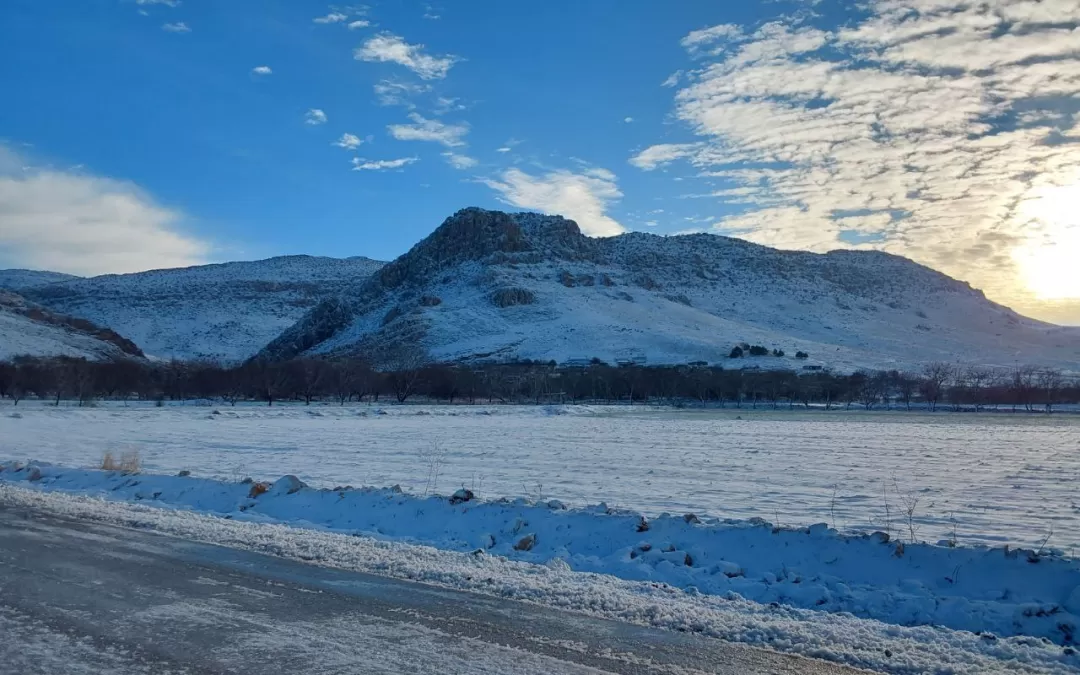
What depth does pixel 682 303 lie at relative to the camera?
197875mm

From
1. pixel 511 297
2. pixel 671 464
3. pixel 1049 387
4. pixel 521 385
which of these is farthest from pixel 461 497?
pixel 511 297

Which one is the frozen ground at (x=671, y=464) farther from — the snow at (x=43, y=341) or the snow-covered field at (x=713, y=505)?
the snow at (x=43, y=341)

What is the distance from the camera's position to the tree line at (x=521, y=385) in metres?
79.6

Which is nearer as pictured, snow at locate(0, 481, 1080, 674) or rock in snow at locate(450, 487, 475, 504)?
snow at locate(0, 481, 1080, 674)

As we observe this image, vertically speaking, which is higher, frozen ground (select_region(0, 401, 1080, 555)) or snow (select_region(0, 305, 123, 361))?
snow (select_region(0, 305, 123, 361))

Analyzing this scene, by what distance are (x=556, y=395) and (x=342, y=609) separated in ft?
310

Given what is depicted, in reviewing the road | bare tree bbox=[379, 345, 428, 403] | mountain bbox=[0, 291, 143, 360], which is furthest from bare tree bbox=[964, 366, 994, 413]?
mountain bbox=[0, 291, 143, 360]

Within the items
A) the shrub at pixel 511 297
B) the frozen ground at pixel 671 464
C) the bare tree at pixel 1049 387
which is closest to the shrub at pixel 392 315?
the shrub at pixel 511 297

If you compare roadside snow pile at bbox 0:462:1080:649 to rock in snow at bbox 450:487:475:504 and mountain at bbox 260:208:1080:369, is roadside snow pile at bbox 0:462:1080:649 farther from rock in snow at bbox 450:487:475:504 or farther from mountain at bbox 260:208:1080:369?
mountain at bbox 260:208:1080:369

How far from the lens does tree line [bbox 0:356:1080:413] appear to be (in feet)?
261

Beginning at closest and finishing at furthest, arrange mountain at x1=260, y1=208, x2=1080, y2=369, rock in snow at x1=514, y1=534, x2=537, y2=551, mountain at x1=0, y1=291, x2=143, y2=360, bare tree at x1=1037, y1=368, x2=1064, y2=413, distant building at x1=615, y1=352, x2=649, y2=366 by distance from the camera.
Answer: rock in snow at x1=514, y1=534, x2=537, y2=551 < bare tree at x1=1037, y1=368, x2=1064, y2=413 < mountain at x1=0, y1=291, x2=143, y2=360 < distant building at x1=615, y1=352, x2=649, y2=366 < mountain at x1=260, y1=208, x2=1080, y2=369

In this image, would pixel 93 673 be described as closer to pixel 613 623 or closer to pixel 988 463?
pixel 613 623

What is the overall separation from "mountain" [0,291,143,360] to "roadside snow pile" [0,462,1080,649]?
345ft

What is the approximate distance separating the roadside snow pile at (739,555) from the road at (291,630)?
94.7 inches
